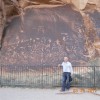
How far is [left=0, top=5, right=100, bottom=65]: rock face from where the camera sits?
57.5 ft

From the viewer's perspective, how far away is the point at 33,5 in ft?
65.2

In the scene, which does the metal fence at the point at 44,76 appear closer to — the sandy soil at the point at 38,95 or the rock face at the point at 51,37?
the sandy soil at the point at 38,95

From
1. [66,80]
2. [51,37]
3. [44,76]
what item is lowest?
[66,80]

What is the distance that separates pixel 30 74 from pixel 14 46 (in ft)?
7.58

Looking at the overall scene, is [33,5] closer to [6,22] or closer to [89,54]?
[6,22]

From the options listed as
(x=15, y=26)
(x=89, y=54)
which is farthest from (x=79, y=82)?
(x=15, y=26)

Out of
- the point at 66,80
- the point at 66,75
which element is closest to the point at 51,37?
the point at 66,75

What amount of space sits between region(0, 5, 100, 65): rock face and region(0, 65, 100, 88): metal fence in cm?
72

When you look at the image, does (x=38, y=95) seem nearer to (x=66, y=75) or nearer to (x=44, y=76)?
(x=66, y=75)

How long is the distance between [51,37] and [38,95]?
4461mm

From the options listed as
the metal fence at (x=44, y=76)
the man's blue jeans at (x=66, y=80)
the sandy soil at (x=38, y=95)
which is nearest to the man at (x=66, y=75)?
the man's blue jeans at (x=66, y=80)

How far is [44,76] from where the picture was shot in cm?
1625

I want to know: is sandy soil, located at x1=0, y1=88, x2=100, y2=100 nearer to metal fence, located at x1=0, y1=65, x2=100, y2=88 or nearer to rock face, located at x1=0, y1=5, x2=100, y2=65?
metal fence, located at x1=0, y1=65, x2=100, y2=88

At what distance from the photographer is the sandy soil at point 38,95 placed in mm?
14320
